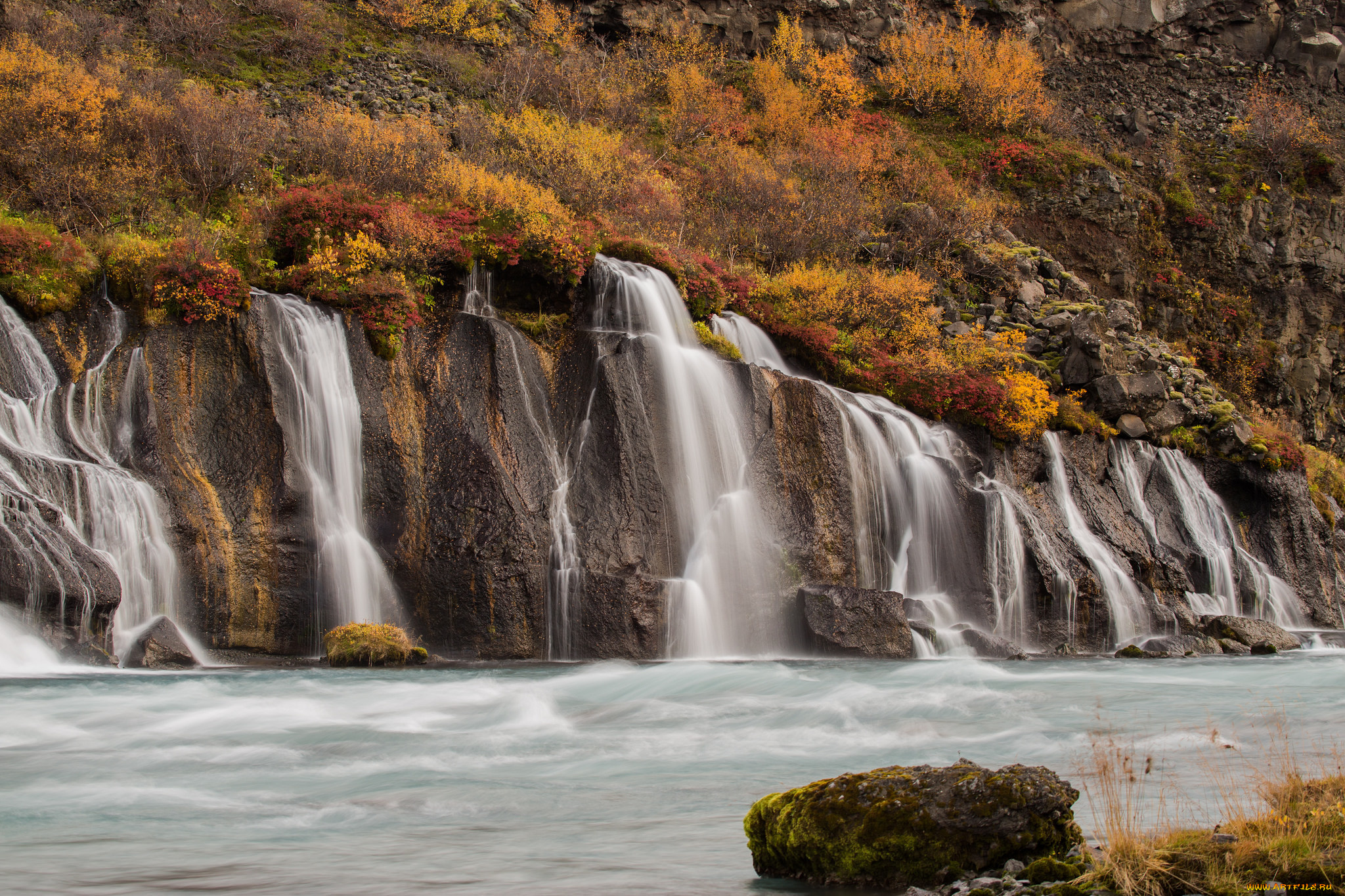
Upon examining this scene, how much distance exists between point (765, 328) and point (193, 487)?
52.3 ft

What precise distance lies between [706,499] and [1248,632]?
13.0 meters

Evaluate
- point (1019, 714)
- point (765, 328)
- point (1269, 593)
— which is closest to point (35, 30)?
point (765, 328)

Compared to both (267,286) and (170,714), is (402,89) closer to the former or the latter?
(267,286)

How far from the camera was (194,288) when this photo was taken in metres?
17.8

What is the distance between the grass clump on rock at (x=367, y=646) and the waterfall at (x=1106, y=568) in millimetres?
16236

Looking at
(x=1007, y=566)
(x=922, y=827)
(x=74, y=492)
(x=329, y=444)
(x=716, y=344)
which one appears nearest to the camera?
(x=922, y=827)

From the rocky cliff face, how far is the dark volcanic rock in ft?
3.33

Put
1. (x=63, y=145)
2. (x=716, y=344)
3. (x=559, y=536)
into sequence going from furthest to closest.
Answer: (x=716, y=344), (x=63, y=145), (x=559, y=536)

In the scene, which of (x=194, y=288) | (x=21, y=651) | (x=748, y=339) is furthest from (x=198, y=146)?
(x=21, y=651)

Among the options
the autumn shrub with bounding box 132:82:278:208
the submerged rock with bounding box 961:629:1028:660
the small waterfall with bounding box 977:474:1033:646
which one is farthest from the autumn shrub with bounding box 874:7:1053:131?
the submerged rock with bounding box 961:629:1028:660

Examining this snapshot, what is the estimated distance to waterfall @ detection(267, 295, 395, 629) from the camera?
1711cm

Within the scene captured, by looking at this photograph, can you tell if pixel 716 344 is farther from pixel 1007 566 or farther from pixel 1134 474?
pixel 1134 474

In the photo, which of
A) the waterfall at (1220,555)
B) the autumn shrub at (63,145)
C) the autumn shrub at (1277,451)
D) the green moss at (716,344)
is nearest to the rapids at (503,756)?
the green moss at (716,344)

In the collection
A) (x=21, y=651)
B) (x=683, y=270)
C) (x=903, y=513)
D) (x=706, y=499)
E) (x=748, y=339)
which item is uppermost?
(x=683, y=270)
